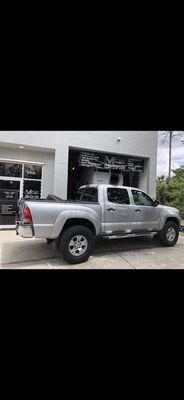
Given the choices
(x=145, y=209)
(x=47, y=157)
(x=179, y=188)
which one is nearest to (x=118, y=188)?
(x=145, y=209)

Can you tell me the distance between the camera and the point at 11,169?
10531 millimetres

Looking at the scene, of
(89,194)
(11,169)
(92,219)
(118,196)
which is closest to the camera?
(92,219)

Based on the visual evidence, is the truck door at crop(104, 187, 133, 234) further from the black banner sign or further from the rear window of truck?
the black banner sign

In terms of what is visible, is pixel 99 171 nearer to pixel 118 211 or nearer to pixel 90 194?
pixel 90 194

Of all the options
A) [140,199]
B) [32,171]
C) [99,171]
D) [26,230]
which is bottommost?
[26,230]

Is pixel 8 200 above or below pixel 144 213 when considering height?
above

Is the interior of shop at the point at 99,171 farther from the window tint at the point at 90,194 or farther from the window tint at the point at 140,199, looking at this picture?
the window tint at the point at 140,199

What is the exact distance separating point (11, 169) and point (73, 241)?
21.2 ft

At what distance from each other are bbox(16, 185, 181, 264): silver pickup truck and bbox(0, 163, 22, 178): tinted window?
4.48 meters

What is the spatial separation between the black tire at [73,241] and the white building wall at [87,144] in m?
5.09

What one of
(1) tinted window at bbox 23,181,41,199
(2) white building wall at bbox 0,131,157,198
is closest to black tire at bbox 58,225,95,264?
(2) white building wall at bbox 0,131,157,198

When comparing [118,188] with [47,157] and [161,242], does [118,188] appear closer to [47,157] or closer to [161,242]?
[161,242]

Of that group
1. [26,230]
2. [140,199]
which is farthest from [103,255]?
[26,230]
